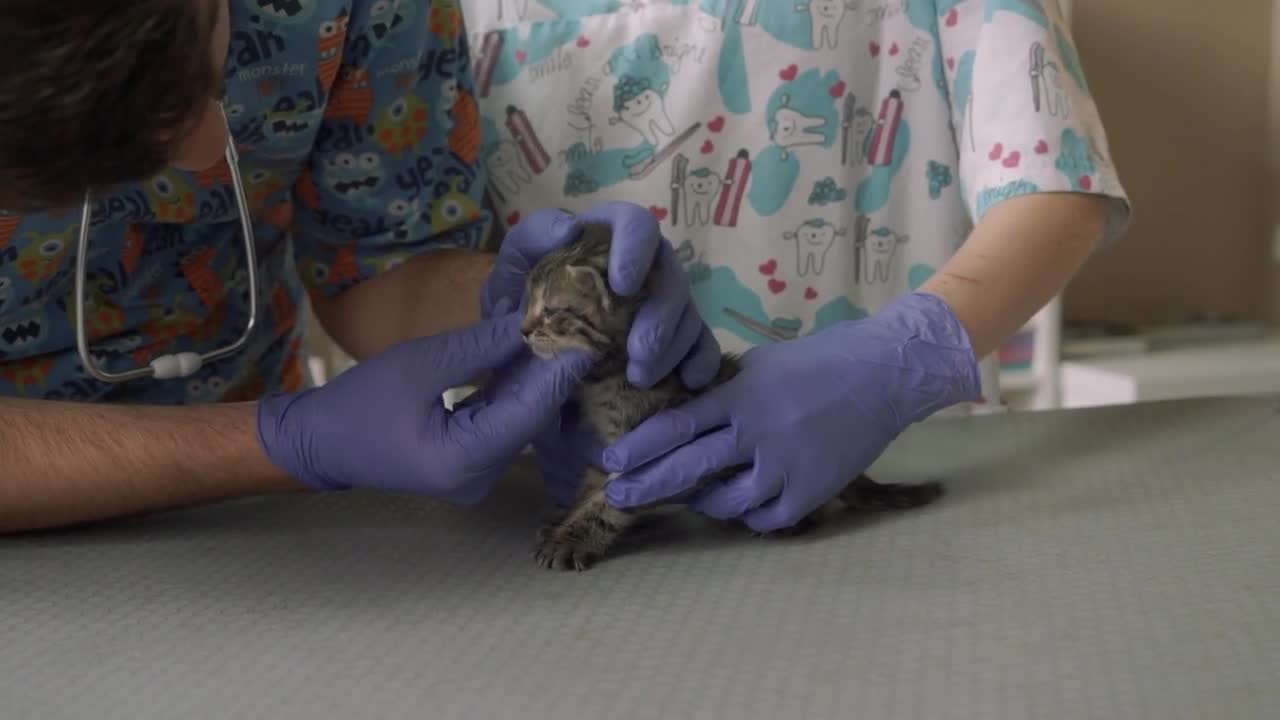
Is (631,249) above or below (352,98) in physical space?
below

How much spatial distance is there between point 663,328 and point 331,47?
1.41ft

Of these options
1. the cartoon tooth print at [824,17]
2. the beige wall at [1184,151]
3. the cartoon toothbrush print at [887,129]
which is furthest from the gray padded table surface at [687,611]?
the beige wall at [1184,151]

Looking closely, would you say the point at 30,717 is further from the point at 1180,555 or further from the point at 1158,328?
the point at 1158,328

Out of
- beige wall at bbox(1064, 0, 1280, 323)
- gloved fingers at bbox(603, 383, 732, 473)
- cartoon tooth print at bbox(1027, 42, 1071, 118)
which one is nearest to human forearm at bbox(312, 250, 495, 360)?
gloved fingers at bbox(603, 383, 732, 473)

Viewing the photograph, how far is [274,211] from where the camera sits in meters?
1.12

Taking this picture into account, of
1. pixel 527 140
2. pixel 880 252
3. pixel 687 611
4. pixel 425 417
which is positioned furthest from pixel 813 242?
pixel 687 611

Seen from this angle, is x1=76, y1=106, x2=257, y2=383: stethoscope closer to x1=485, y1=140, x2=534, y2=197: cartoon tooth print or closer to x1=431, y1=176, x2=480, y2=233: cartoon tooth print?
x1=431, y1=176, x2=480, y2=233: cartoon tooth print

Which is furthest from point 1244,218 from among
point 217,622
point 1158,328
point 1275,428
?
point 217,622

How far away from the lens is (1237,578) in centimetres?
71

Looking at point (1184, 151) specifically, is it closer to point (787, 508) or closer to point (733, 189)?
point (733, 189)

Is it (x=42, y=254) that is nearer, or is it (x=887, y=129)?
(x=42, y=254)

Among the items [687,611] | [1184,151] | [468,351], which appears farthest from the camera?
[1184,151]

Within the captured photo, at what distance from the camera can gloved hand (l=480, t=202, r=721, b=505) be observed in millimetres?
843

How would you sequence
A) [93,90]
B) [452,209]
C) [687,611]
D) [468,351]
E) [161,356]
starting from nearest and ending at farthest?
[93,90]
[687,611]
[468,351]
[161,356]
[452,209]
